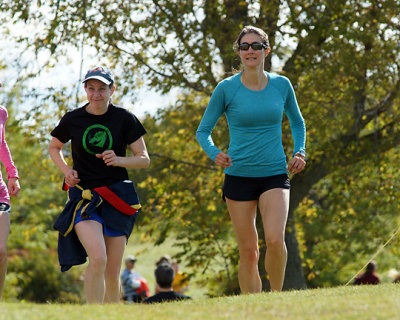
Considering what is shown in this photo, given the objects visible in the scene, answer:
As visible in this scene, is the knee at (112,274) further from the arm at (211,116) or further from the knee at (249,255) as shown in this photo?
the arm at (211,116)

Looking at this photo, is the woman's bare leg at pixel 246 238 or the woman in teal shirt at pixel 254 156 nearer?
the woman in teal shirt at pixel 254 156

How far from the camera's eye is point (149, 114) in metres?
15.6

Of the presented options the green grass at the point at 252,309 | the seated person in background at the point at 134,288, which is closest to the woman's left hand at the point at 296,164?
the green grass at the point at 252,309

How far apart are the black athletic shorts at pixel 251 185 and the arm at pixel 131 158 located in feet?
2.68

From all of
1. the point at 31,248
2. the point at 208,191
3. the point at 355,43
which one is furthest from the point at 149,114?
the point at 31,248

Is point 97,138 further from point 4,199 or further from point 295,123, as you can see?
point 295,123

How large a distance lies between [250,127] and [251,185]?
1.66 feet

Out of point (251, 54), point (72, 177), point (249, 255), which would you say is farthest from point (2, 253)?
point (251, 54)

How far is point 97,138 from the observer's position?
5840 millimetres

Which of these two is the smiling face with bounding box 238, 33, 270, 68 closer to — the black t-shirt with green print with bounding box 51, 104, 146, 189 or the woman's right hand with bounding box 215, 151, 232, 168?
the woman's right hand with bounding box 215, 151, 232, 168

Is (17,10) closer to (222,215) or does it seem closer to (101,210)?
(222,215)

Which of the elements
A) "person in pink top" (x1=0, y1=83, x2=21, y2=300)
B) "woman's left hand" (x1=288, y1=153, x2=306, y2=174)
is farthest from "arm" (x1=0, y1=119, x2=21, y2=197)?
"woman's left hand" (x1=288, y1=153, x2=306, y2=174)

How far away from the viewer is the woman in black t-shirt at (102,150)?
19.0ft

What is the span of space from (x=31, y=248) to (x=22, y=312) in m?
24.4
